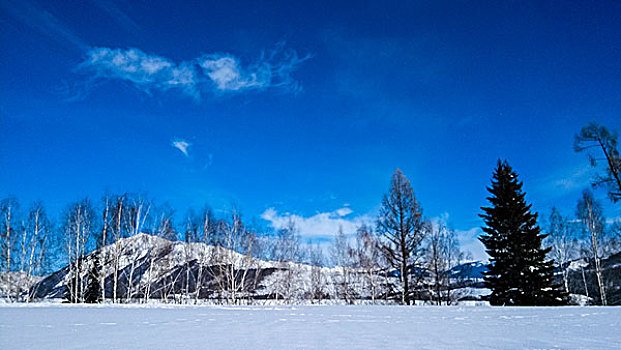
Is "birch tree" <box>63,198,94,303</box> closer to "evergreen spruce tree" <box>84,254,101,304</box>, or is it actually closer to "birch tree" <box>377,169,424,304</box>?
"evergreen spruce tree" <box>84,254,101,304</box>

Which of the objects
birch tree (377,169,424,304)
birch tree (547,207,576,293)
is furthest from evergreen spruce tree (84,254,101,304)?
birch tree (547,207,576,293)

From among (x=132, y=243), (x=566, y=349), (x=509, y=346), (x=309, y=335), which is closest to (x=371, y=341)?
(x=309, y=335)

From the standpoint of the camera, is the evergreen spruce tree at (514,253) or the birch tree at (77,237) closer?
the evergreen spruce tree at (514,253)

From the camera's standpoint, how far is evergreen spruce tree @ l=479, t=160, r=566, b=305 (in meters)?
16.6

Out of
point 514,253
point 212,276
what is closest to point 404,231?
point 514,253

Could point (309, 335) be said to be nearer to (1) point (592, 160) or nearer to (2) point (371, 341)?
(2) point (371, 341)

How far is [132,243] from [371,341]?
23.3m

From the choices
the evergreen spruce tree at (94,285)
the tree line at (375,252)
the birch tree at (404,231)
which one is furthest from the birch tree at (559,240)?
the evergreen spruce tree at (94,285)

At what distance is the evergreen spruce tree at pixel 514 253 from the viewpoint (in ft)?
54.6

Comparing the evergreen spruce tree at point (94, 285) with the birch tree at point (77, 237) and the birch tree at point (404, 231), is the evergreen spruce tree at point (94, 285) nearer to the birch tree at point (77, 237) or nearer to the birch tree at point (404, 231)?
the birch tree at point (77, 237)

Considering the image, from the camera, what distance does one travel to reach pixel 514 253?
17.4 m

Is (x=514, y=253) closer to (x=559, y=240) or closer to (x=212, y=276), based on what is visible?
(x=559, y=240)

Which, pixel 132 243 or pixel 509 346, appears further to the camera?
pixel 132 243

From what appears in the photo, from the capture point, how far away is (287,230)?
32.8 meters
